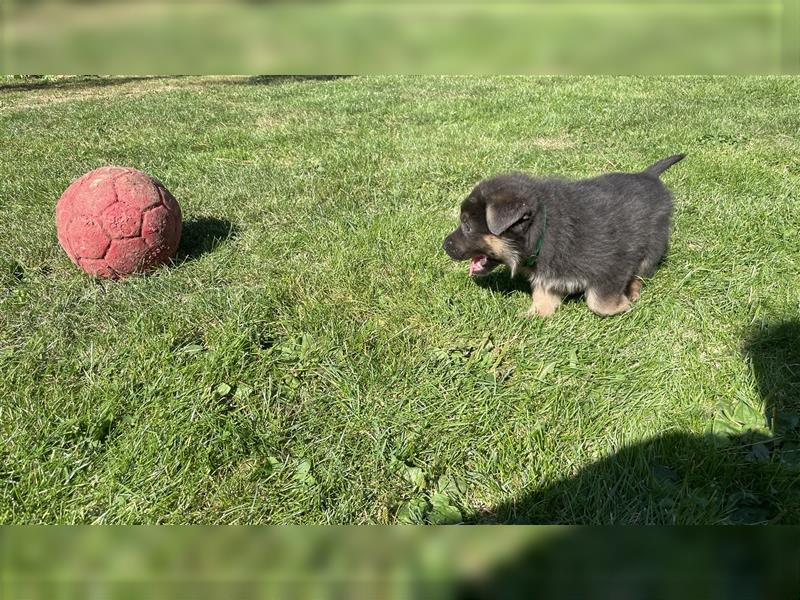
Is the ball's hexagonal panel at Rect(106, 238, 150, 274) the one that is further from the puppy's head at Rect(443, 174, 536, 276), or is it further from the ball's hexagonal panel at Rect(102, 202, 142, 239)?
the puppy's head at Rect(443, 174, 536, 276)

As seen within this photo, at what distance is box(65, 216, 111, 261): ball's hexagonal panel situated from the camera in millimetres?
4020

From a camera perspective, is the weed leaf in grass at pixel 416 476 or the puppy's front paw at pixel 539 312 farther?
the puppy's front paw at pixel 539 312

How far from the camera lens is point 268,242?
493cm

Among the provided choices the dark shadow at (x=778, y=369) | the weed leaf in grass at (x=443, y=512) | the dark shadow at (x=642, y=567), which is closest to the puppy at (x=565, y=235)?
the dark shadow at (x=778, y=369)

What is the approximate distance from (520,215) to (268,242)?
2.45m

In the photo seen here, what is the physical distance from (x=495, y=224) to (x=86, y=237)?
121 inches

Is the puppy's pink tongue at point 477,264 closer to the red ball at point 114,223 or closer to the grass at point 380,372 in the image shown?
the grass at point 380,372

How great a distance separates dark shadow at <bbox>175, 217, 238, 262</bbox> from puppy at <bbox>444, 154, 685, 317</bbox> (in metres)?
2.31

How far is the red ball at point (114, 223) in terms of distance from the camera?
4.04 meters

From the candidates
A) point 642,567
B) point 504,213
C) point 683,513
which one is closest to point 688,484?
point 683,513

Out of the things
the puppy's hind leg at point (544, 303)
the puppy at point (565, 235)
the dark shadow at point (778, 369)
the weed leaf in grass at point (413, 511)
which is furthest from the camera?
the puppy's hind leg at point (544, 303)

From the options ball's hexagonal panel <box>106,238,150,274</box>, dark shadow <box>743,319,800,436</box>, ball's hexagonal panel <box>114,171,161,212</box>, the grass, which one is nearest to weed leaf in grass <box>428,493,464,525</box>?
the grass

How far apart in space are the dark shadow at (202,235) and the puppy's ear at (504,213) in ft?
8.70

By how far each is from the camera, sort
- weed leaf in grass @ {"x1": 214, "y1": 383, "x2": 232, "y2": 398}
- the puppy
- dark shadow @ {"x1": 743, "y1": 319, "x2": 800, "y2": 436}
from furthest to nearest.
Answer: the puppy < weed leaf in grass @ {"x1": 214, "y1": 383, "x2": 232, "y2": 398} < dark shadow @ {"x1": 743, "y1": 319, "x2": 800, "y2": 436}
